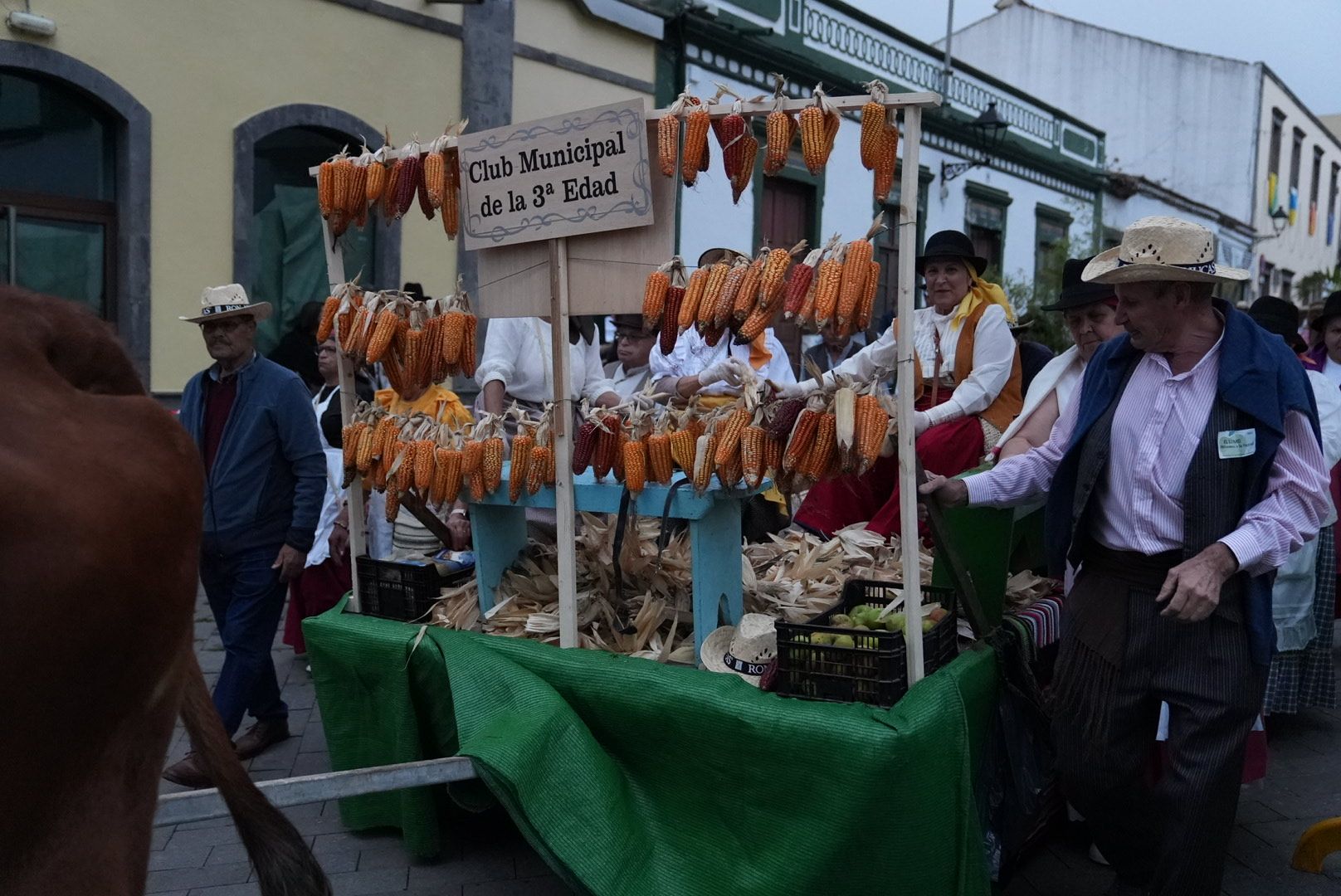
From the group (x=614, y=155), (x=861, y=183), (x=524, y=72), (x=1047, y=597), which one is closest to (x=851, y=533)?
(x=1047, y=597)

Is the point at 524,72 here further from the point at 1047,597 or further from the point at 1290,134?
the point at 1290,134

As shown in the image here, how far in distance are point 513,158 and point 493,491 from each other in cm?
119

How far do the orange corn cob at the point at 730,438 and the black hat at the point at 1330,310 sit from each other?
4673 mm

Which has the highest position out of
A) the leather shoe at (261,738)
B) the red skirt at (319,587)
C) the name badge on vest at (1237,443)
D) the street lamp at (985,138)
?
the street lamp at (985,138)

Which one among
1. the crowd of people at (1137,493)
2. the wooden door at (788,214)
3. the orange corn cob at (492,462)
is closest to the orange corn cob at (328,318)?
the crowd of people at (1137,493)

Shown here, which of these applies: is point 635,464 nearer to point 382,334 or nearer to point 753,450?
point 753,450

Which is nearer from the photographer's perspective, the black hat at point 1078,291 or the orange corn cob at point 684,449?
the orange corn cob at point 684,449

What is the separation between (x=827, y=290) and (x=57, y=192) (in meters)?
7.37

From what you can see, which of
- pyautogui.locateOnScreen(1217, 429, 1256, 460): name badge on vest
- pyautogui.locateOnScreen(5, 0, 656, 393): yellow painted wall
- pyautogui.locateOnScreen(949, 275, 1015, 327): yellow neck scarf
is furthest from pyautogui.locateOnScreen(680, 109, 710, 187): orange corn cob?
pyautogui.locateOnScreen(5, 0, 656, 393): yellow painted wall

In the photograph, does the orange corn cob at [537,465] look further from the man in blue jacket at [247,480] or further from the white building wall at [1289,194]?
the white building wall at [1289,194]

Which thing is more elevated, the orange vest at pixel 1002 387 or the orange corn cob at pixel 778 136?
the orange corn cob at pixel 778 136

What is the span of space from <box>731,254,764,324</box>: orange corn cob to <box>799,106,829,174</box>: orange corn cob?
36 cm

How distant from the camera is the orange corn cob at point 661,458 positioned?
11.5 feet

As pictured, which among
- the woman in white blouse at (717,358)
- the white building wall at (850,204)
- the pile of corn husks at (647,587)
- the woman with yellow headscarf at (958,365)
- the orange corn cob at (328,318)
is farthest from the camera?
the white building wall at (850,204)
